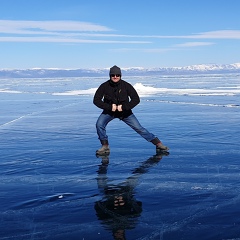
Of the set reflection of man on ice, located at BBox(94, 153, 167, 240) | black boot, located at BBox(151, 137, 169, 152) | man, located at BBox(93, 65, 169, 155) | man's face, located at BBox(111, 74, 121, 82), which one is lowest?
reflection of man on ice, located at BBox(94, 153, 167, 240)

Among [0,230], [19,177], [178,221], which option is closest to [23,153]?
[19,177]

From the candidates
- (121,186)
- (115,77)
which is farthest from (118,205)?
(115,77)

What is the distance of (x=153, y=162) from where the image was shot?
7.00 metres

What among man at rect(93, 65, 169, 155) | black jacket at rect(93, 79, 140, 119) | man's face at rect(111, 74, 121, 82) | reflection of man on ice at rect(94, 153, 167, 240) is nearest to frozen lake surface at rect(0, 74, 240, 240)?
reflection of man on ice at rect(94, 153, 167, 240)

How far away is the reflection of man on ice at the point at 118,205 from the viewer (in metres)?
4.03

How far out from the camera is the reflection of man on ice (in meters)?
4.03

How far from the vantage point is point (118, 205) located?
468cm

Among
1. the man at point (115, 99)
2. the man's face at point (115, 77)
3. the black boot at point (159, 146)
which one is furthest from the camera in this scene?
the black boot at point (159, 146)

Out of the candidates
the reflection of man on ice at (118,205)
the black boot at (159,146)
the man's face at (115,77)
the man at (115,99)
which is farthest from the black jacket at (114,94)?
the reflection of man on ice at (118,205)

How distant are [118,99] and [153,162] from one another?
141 cm

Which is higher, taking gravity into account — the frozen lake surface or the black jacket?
the black jacket

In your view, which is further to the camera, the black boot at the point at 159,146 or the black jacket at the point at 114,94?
the black boot at the point at 159,146

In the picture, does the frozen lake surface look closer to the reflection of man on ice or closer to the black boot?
→ the reflection of man on ice

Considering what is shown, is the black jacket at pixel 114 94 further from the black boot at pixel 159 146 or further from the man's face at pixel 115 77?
the black boot at pixel 159 146
